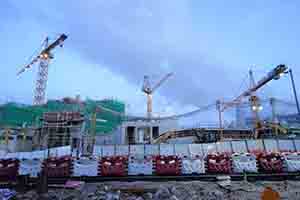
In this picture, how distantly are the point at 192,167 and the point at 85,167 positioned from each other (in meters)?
5.63

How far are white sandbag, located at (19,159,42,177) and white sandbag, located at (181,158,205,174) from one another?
7.51 meters

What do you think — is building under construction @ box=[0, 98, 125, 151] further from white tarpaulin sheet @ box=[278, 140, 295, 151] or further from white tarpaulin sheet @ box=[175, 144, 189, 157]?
white tarpaulin sheet @ box=[278, 140, 295, 151]

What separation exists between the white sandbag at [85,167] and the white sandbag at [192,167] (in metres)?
4.65

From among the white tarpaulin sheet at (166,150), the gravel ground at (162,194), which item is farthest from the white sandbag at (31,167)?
the white tarpaulin sheet at (166,150)

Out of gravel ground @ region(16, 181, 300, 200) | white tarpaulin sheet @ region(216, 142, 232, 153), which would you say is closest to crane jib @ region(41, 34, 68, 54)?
white tarpaulin sheet @ region(216, 142, 232, 153)

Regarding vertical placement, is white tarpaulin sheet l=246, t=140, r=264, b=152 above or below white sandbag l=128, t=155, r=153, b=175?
above

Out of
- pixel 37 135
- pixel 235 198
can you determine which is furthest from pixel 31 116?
pixel 235 198

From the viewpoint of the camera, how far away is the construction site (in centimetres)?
1180

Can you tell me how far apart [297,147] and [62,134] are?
28389 millimetres

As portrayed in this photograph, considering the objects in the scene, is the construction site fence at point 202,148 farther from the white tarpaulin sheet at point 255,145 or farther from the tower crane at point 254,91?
the tower crane at point 254,91

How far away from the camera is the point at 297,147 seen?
21.5 metres

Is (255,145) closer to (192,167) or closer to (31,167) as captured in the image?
(192,167)

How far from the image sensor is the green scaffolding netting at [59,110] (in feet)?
143

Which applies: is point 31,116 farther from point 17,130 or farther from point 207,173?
point 207,173
